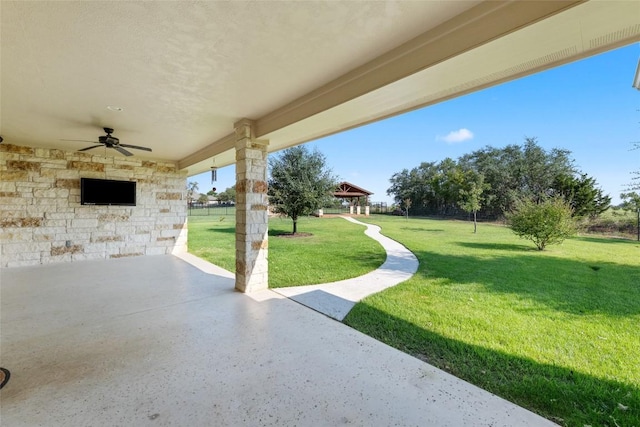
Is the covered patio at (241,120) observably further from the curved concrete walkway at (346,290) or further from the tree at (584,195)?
the tree at (584,195)

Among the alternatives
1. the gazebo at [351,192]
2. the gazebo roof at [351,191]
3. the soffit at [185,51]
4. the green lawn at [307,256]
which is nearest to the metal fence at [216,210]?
the green lawn at [307,256]

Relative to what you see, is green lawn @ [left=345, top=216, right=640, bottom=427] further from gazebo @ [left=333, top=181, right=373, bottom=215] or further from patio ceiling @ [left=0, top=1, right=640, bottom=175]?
gazebo @ [left=333, top=181, right=373, bottom=215]

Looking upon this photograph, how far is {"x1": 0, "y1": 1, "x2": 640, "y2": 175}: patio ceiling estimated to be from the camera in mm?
1452

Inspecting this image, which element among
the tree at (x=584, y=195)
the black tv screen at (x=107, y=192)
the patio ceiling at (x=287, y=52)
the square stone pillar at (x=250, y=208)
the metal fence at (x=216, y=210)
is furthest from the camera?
the metal fence at (x=216, y=210)

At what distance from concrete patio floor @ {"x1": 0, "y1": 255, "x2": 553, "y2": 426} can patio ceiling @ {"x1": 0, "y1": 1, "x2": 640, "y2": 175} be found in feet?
7.14

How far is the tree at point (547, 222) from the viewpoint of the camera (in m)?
6.54

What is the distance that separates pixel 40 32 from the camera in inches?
67.2

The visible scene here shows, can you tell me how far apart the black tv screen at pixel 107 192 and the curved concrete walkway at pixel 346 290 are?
15.7ft

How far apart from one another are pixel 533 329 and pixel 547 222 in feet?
18.2

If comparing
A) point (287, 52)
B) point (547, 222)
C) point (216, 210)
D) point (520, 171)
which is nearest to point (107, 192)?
point (287, 52)

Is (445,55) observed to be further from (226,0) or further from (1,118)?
(1,118)

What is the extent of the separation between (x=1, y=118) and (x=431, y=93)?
538 centimetres

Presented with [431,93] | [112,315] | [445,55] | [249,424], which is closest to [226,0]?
[445,55]

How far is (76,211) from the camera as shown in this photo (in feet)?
18.5
